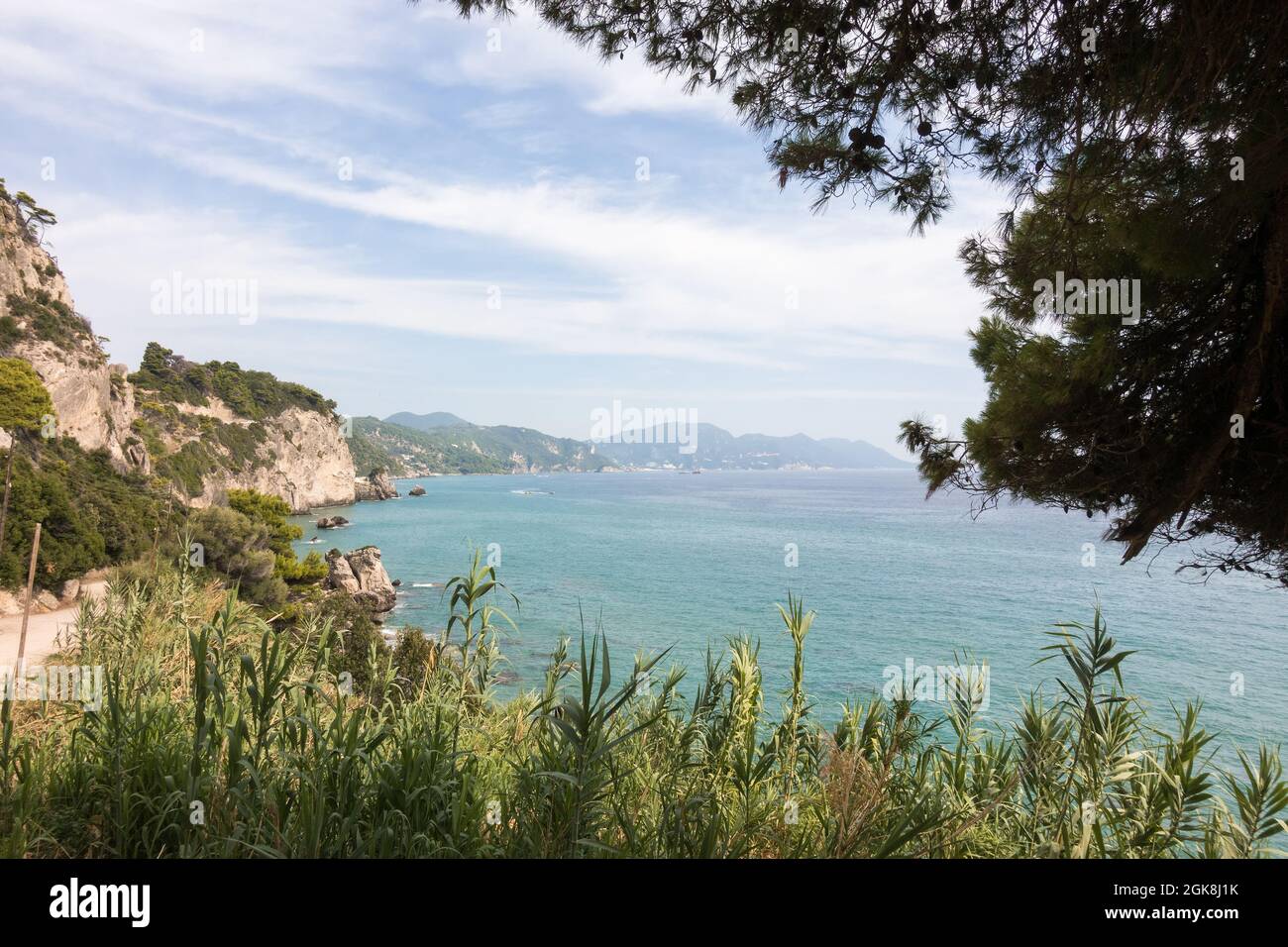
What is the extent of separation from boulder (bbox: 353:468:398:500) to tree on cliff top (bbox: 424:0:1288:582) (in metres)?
98.4

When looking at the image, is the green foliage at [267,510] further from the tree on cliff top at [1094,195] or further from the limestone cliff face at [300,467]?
the tree on cliff top at [1094,195]

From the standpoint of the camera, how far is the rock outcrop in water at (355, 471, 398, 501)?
94688mm

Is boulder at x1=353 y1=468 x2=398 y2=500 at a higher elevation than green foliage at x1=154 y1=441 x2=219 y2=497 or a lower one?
lower

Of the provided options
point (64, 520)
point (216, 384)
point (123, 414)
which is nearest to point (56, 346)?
point (123, 414)

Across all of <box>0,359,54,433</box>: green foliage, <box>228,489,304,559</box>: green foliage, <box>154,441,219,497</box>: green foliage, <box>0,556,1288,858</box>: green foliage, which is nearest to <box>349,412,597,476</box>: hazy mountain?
<box>154,441,219,497</box>: green foliage

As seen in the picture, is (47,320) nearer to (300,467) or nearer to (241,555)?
(241,555)

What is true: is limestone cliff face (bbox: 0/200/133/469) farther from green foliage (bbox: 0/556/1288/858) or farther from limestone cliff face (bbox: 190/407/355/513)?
green foliage (bbox: 0/556/1288/858)

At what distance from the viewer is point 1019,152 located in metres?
3.42

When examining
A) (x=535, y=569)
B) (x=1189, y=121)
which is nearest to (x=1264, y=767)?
(x=1189, y=121)

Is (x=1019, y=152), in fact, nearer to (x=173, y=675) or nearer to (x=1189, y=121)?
(x=1189, y=121)

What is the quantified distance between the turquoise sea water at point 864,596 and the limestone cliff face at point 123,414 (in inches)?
294

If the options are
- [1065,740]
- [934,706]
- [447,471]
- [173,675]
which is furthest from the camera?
[447,471]

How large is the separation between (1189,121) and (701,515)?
7686 cm

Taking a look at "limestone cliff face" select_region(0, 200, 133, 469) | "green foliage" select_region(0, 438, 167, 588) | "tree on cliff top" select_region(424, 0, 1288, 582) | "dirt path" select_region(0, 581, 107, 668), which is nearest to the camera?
"tree on cliff top" select_region(424, 0, 1288, 582)
